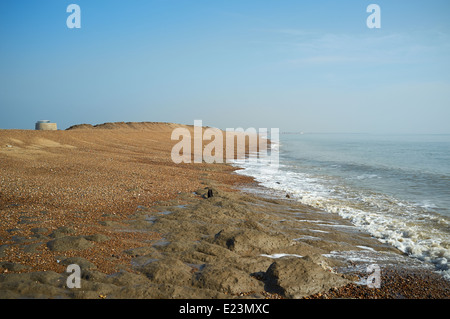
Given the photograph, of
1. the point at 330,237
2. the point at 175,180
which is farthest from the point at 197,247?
the point at 175,180

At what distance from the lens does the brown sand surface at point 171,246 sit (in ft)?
17.2

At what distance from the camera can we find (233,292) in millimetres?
5191

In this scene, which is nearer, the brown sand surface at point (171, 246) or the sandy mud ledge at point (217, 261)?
the sandy mud ledge at point (217, 261)

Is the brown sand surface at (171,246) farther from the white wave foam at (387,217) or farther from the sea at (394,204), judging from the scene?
the sea at (394,204)

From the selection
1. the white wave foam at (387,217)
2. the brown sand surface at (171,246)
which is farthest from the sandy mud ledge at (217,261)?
the white wave foam at (387,217)

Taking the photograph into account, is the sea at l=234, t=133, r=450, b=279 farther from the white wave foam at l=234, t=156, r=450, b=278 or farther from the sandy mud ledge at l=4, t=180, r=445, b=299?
the sandy mud ledge at l=4, t=180, r=445, b=299

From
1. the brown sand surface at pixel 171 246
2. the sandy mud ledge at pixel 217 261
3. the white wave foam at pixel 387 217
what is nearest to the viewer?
the sandy mud ledge at pixel 217 261

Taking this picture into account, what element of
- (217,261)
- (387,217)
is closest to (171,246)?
(217,261)

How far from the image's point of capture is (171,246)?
6.95 metres

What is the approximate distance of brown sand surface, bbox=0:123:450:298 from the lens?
5234 millimetres

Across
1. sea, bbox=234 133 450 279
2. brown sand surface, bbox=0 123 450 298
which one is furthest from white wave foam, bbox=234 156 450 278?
brown sand surface, bbox=0 123 450 298

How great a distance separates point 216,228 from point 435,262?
17.2 feet

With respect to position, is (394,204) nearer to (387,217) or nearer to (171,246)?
(387,217)
